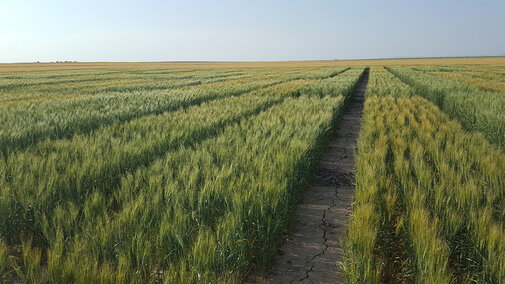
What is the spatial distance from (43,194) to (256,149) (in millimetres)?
2255

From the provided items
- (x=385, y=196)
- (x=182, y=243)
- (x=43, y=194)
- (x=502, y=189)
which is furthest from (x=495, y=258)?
(x=43, y=194)

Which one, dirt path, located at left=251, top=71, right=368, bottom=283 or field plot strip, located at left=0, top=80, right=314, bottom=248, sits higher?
field plot strip, located at left=0, top=80, right=314, bottom=248

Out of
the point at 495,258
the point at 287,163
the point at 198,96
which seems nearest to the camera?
the point at 495,258

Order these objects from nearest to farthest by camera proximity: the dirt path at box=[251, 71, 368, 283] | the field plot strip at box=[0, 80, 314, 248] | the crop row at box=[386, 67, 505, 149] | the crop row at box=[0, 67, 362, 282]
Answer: the crop row at box=[0, 67, 362, 282], the dirt path at box=[251, 71, 368, 283], the field plot strip at box=[0, 80, 314, 248], the crop row at box=[386, 67, 505, 149]

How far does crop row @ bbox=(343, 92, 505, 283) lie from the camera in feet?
5.60

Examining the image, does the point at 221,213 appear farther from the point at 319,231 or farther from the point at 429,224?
the point at 429,224

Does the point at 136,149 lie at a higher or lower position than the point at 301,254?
higher

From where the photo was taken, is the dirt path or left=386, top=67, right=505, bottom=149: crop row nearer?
the dirt path

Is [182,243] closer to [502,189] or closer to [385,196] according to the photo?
[385,196]

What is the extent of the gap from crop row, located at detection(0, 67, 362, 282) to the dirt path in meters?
0.18

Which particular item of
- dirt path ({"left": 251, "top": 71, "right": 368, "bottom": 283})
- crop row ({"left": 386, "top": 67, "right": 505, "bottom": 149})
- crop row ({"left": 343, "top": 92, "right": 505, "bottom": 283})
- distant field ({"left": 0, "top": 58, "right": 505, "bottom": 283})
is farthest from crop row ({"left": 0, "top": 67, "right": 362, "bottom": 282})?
crop row ({"left": 386, "top": 67, "right": 505, "bottom": 149})

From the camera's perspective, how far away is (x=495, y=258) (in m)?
1.64

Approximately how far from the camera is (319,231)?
2.80 m

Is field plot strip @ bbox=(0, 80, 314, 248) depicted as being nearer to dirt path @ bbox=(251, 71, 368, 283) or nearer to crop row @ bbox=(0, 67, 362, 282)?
crop row @ bbox=(0, 67, 362, 282)
